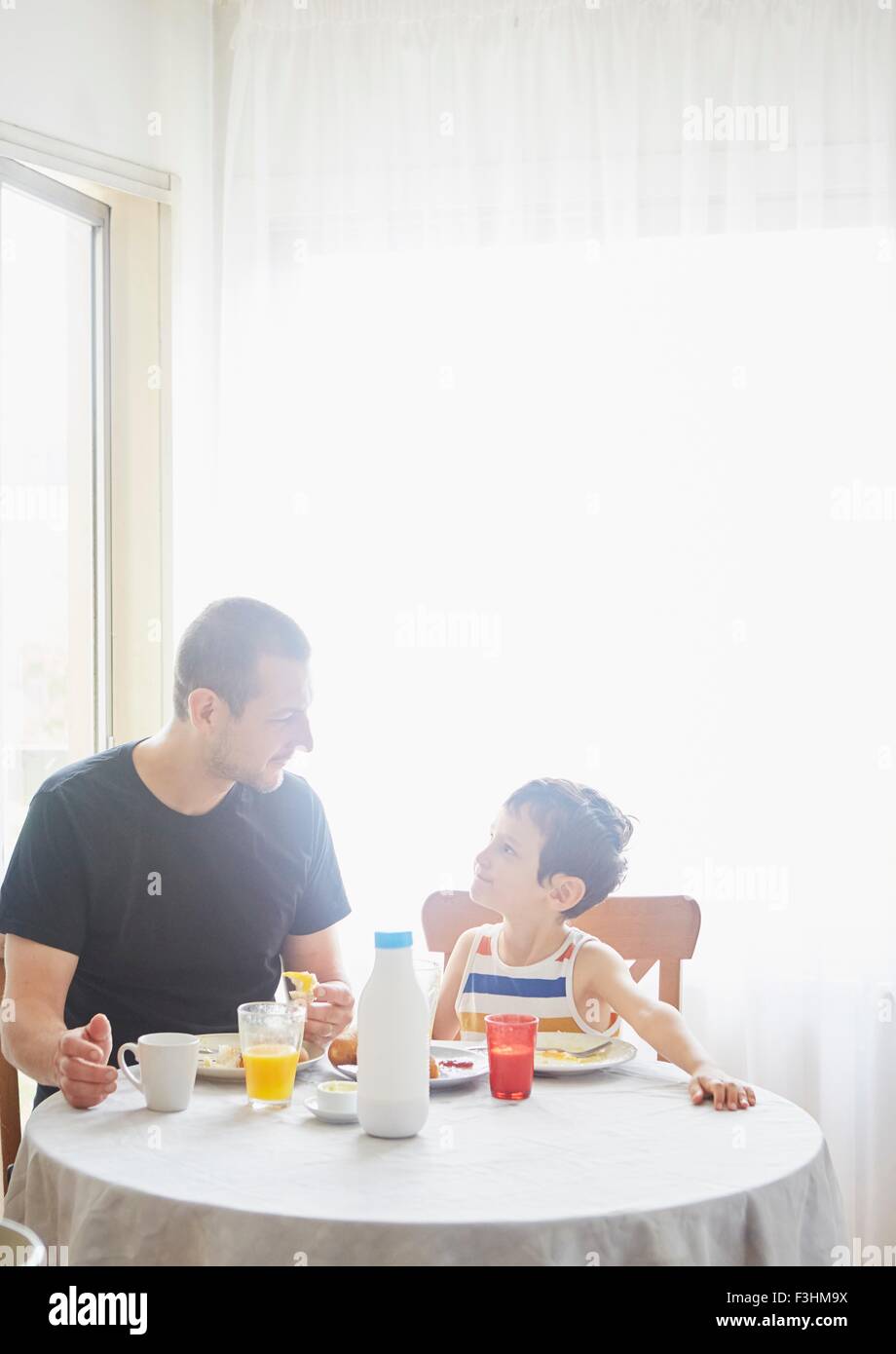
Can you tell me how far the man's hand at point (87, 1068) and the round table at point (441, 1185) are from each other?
3 cm

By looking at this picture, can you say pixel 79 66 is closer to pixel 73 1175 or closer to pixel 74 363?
pixel 74 363

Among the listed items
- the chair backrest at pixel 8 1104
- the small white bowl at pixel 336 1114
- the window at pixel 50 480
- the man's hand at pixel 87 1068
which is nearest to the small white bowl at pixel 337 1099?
the small white bowl at pixel 336 1114

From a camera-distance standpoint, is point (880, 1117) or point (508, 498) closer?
point (880, 1117)

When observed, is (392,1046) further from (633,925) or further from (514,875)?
(633,925)

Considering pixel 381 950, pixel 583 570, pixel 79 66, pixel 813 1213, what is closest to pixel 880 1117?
pixel 583 570

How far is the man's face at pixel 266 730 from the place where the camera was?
1.96 meters

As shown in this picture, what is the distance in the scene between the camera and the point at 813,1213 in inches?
56.2

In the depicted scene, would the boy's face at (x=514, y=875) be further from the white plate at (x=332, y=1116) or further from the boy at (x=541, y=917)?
the white plate at (x=332, y=1116)

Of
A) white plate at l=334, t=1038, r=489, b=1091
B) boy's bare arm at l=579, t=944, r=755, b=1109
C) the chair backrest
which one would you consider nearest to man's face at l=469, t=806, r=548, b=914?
boy's bare arm at l=579, t=944, r=755, b=1109

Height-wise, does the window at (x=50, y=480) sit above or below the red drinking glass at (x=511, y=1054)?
above

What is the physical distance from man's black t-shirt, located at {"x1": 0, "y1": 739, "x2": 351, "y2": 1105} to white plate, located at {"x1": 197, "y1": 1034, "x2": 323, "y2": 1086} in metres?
0.17

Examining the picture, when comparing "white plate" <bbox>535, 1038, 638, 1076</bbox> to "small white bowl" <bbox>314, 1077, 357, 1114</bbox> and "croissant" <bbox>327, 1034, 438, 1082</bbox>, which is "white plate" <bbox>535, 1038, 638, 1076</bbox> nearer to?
"croissant" <bbox>327, 1034, 438, 1082</bbox>
